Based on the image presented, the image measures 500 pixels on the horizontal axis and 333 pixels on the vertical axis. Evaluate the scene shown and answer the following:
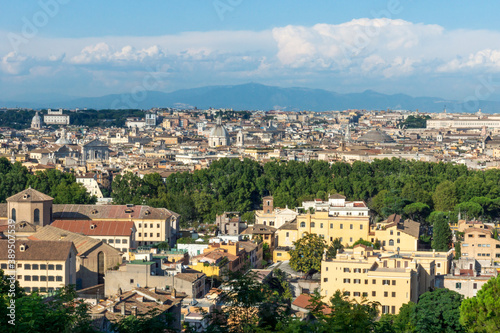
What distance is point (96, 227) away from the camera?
30.1 m

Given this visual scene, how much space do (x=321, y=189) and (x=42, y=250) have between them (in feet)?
68.7

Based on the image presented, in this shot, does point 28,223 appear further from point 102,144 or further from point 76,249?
point 102,144

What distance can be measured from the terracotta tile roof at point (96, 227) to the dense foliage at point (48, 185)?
27.6ft

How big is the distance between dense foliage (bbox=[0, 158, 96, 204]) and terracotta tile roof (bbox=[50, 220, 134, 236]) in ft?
27.6

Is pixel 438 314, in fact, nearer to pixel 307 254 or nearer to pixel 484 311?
pixel 484 311

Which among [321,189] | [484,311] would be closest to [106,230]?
[321,189]

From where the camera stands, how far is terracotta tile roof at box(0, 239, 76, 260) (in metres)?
23.2

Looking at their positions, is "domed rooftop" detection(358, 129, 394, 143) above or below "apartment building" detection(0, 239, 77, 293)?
above

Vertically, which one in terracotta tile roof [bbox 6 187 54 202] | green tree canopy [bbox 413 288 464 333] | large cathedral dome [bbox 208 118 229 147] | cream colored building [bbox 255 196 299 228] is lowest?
green tree canopy [bbox 413 288 464 333]

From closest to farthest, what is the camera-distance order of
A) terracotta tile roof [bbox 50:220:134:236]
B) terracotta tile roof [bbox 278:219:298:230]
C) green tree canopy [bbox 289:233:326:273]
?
1. green tree canopy [bbox 289:233:326:273]
2. terracotta tile roof [bbox 50:220:134:236]
3. terracotta tile roof [bbox 278:219:298:230]

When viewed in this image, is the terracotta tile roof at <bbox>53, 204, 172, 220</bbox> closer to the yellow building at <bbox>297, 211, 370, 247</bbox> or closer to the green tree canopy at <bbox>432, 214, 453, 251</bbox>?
the yellow building at <bbox>297, 211, 370, 247</bbox>

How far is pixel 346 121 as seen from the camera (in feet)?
478

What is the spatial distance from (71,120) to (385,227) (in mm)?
107327

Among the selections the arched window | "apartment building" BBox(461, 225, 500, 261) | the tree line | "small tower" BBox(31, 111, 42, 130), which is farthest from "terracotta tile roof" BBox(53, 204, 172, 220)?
"small tower" BBox(31, 111, 42, 130)
